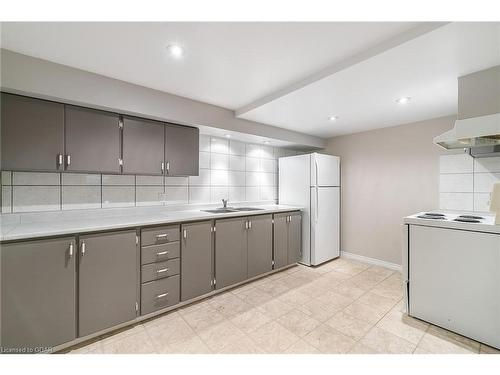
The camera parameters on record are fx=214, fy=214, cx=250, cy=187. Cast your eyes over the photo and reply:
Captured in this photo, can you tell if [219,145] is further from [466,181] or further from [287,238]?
[466,181]

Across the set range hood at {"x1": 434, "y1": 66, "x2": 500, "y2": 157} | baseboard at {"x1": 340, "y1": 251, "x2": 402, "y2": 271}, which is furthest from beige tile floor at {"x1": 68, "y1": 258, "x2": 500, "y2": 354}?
range hood at {"x1": 434, "y1": 66, "x2": 500, "y2": 157}

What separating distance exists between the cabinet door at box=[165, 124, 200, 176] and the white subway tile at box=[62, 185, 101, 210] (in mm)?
762

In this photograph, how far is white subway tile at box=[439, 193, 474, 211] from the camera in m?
2.62

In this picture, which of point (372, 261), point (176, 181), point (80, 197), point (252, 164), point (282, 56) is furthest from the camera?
point (252, 164)

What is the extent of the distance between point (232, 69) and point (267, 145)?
2174 millimetres

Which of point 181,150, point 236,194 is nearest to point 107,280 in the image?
point 181,150

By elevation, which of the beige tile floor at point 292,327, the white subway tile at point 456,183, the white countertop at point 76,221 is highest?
the white subway tile at point 456,183

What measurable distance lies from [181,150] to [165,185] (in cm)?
52

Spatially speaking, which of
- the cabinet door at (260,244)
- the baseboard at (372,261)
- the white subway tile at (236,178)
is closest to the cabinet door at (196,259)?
the cabinet door at (260,244)

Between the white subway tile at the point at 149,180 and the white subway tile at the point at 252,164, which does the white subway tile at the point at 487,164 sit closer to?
the white subway tile at the point at 252,164

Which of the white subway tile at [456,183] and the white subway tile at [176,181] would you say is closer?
A: the white subway tile at [456,183]

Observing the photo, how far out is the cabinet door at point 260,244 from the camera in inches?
109

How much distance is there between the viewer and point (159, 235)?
204 cm
